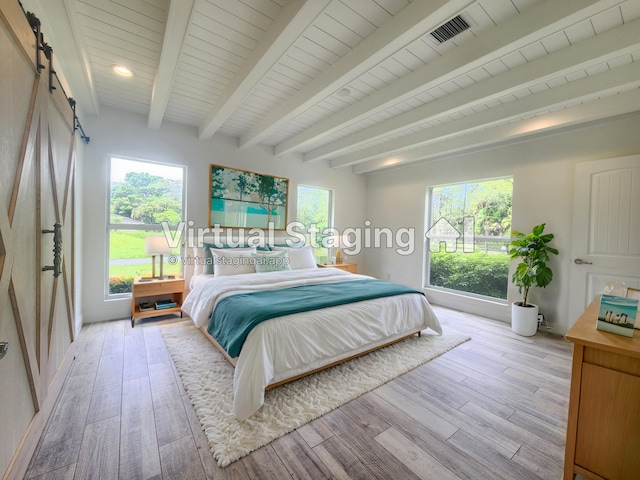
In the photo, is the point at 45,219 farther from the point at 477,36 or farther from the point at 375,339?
the point at 477,36

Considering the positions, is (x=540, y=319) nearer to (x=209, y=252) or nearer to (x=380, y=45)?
(x=380, y=45)

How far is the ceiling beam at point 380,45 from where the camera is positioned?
1496 millimetres

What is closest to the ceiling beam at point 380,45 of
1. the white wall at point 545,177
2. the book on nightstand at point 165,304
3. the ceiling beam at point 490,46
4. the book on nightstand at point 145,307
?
the ceiling beam at point 490,46

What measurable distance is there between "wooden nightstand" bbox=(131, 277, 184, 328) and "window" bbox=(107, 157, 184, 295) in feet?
0.94

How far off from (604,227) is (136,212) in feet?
18.5

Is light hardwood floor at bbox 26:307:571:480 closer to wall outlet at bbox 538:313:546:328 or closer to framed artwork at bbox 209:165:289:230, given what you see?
wall outlet at bbox 538:313:546:328

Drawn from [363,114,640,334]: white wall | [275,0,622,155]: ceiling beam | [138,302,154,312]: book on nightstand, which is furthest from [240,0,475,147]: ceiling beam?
[138,302,154,312]: book on nightstand

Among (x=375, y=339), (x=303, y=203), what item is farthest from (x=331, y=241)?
(x=375, y=339)

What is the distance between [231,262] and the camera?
140 inches

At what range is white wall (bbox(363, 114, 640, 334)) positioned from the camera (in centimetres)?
297

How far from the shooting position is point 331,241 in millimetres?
5293

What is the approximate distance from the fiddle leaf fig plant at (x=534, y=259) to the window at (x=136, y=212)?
4.52m

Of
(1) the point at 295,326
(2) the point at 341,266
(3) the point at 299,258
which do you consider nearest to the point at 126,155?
(3) the point at 299,258

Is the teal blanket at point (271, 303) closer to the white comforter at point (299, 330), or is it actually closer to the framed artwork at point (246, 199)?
the white comforter at point (299, 330)
